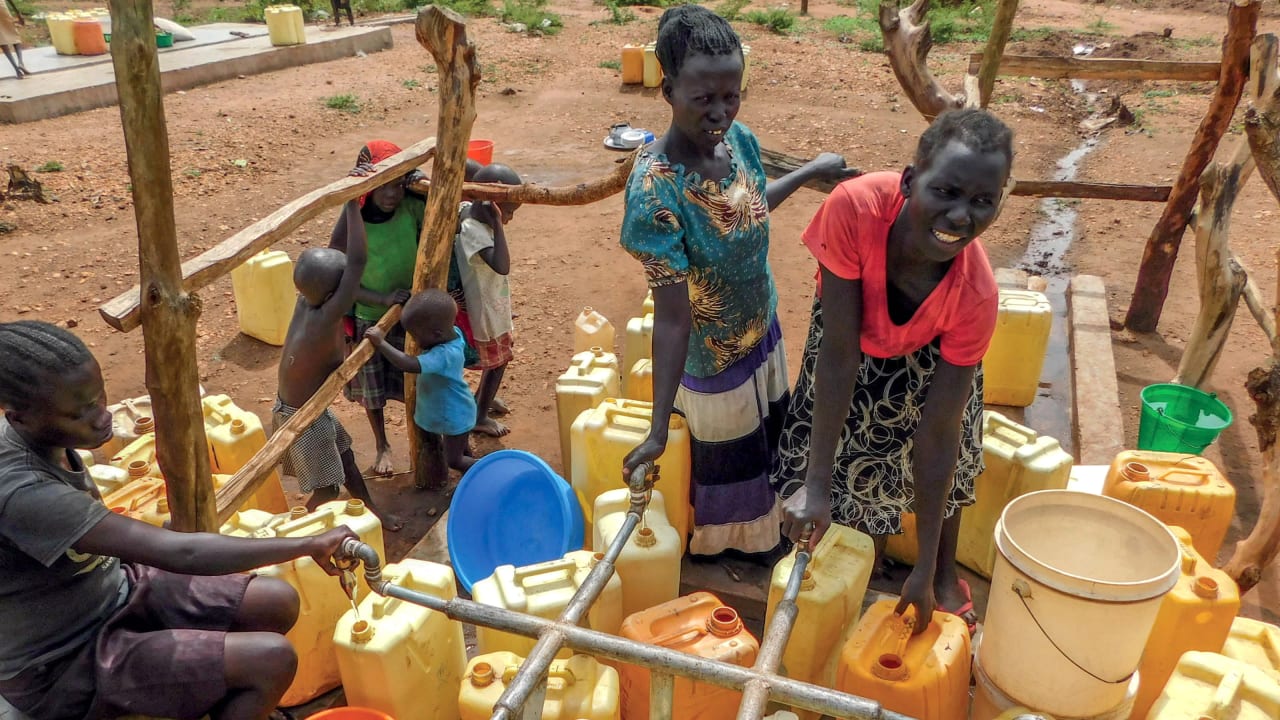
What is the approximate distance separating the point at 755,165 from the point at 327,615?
1780mm

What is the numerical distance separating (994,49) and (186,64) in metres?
10.4

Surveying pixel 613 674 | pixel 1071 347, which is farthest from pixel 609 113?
pixel 613 674

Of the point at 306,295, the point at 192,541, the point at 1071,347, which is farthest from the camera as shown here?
the point at 1071,347

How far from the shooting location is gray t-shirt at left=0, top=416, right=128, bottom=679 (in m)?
1.68

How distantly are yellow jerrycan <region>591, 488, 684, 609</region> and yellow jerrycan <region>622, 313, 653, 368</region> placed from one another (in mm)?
1161

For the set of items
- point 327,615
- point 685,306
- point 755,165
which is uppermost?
point 755,165

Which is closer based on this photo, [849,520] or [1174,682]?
[1174,682]

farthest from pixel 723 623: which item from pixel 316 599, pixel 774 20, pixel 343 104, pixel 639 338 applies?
pixel 774 20

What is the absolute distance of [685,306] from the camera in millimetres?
2197

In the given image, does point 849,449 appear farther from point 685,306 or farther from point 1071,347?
point 1071,347

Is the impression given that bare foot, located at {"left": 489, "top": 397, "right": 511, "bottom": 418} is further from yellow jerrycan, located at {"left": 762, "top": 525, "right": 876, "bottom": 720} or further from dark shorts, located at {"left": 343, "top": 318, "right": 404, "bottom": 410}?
yellow jerrycan, located at {"left": 762, "top": 525, "right": 876, "bottom": 720}

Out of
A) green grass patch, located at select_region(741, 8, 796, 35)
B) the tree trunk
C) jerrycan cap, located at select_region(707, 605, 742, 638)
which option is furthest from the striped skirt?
green grass patch, located at select_region(741, 8, 796, 35)

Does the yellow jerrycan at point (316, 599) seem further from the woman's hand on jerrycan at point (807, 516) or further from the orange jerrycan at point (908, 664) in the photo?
the orange jerrycan at point (908, 664)

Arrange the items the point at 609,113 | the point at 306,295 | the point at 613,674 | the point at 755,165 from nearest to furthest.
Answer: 1. the point at 613,674
2. the point at 755,165
3. the point at 306,295
4. the point at 609,113
